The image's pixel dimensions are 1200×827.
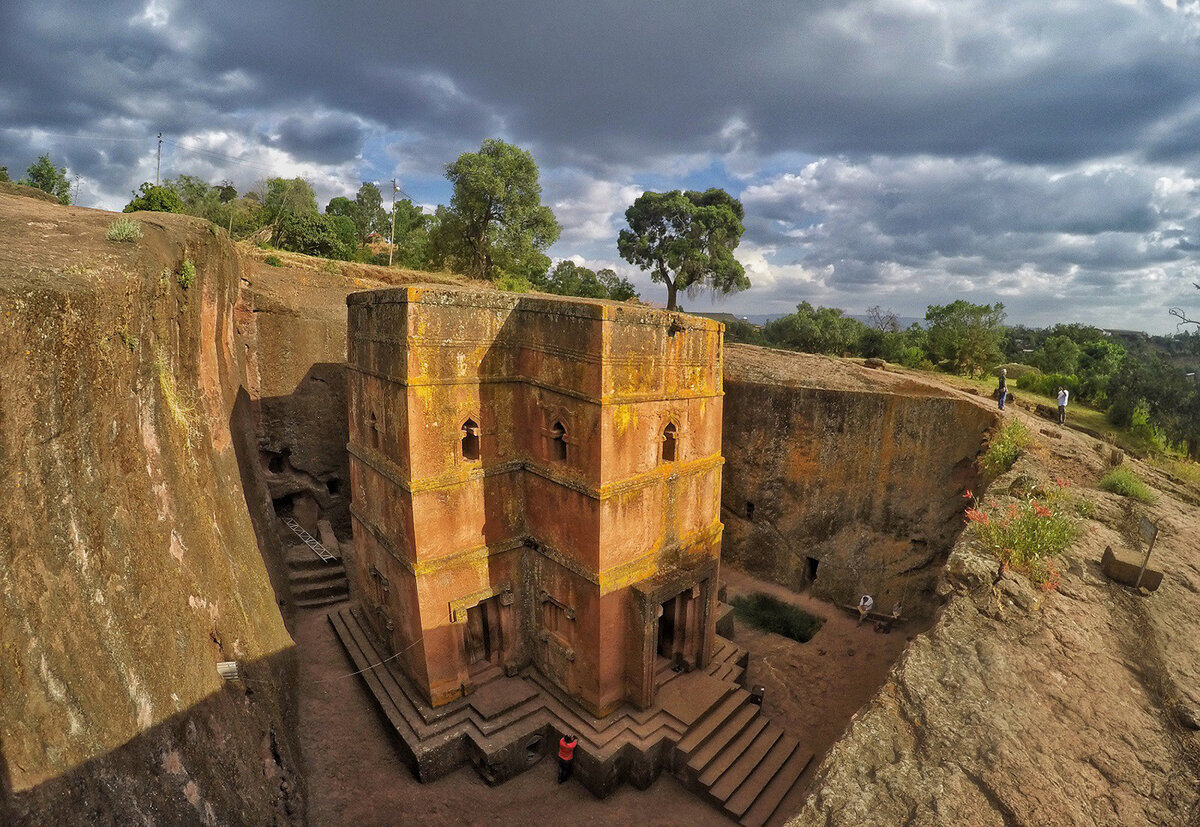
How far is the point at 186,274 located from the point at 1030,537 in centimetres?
1417

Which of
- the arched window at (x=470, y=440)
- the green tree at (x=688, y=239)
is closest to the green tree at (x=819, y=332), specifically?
the green tree at (x=688, y=239)

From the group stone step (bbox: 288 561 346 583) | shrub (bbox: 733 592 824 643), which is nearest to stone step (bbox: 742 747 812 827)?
shrub (bbox: 733 592 824 643)

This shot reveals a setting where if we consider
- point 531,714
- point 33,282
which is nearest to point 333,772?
point 531,714

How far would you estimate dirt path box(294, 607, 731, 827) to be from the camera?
364 inches

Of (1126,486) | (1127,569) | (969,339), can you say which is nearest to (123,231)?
(1127,569)

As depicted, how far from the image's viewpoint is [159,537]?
22.4 feet

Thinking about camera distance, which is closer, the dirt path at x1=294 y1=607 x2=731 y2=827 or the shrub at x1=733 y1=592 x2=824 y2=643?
the dirt path at x1=294 y1=607 x2=731 y2=827

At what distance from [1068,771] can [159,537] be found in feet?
32.6

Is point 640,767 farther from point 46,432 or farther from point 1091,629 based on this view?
point 46,432

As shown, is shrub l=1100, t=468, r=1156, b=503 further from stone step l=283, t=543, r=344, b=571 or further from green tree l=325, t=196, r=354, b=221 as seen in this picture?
green tree l=325, t=196, r=354, b=221

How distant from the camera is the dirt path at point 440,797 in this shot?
9.25 meters

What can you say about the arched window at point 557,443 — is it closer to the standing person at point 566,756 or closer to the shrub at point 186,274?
the standing person at point 566,756

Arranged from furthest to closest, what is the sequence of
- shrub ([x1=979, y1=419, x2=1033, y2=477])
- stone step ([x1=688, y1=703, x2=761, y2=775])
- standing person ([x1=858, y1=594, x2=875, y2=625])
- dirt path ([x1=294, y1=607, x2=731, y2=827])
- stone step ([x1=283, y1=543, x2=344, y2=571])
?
standing person ([x1=858, y1=594, x2=875, y2=625])
stone step ([x1=283, y1=543, x2=344, y2=571])
shrub ([x1=979, y1=419, x2=1033, y2=477])
stone step ([x1=688, y1=703, x2=761, y2=775])
dirt path ([x1=294, y1=607, x2=731, y2=827])

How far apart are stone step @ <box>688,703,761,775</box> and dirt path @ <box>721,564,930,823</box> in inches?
50.1
